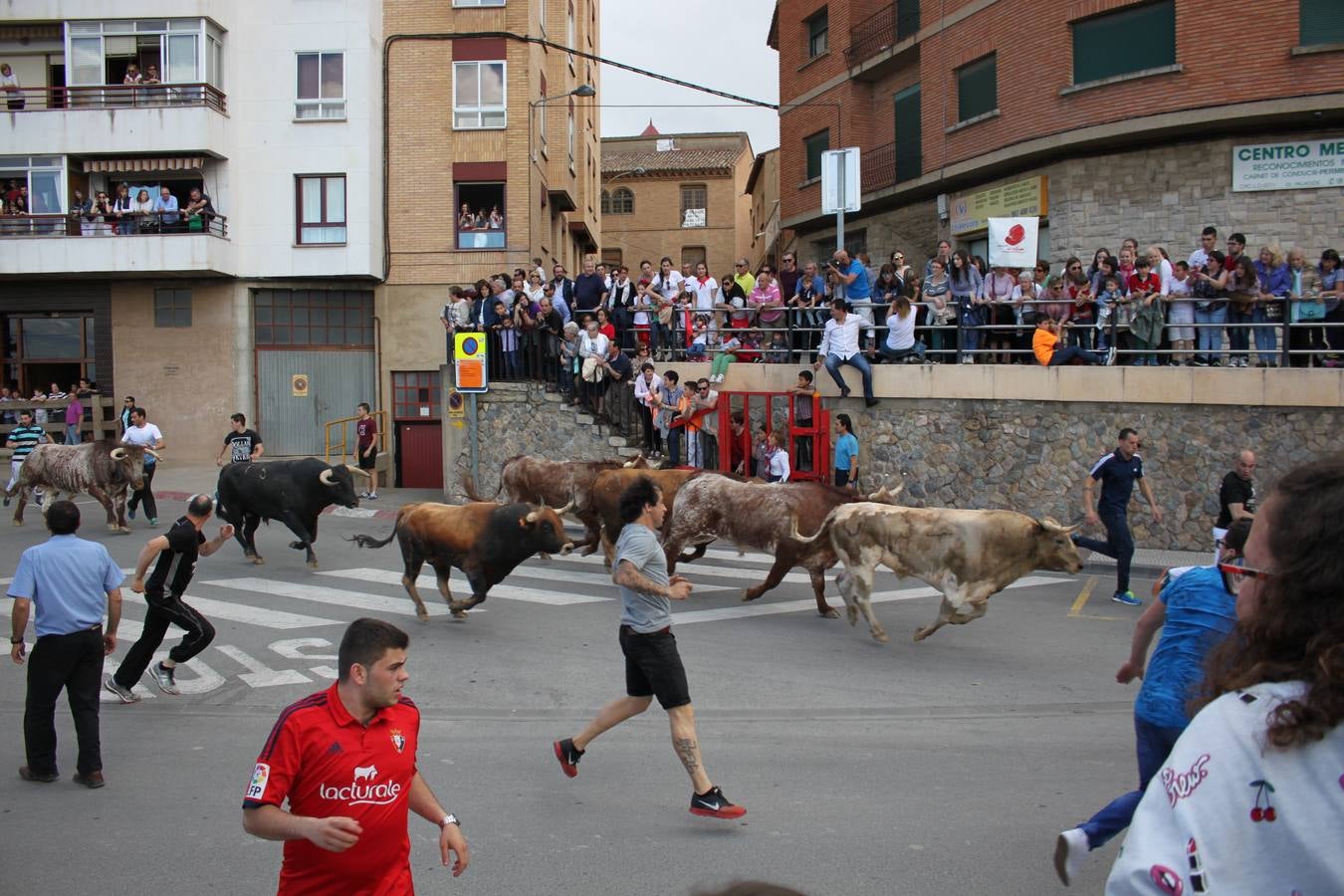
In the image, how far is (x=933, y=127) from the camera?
86.3 ft

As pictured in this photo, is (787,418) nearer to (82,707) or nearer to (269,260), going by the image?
(82,707)

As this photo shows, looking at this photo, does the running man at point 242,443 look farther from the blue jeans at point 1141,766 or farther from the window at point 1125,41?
the window at point 1125,41

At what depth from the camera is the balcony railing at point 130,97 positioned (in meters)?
26.9

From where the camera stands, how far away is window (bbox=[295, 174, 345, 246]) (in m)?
27.9

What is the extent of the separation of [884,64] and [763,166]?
77.9 ft

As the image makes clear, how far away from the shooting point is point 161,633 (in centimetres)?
838

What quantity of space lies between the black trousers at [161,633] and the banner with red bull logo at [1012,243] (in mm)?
12980

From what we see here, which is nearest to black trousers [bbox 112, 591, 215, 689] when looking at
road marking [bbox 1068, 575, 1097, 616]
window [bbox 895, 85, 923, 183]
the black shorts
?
the black shorts

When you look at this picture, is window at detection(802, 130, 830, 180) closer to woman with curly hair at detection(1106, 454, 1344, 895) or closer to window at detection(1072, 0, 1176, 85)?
window at detection(1072, 0, 1176, 85)

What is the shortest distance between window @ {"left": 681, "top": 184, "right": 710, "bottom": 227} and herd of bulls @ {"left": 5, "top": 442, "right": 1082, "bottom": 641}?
45.6m

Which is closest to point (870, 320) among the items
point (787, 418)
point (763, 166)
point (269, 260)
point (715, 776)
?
point (787, 418)

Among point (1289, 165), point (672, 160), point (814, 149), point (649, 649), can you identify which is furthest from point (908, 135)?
point (672, 160)

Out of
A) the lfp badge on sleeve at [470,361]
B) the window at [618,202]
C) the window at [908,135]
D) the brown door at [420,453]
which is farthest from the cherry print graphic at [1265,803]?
the window at [618,202]

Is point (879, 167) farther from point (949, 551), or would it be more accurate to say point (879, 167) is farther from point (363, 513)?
point (949, 551)
